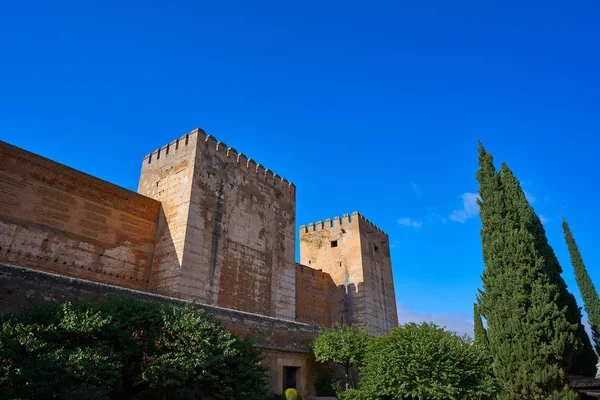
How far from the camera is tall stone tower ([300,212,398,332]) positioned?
23.5 m

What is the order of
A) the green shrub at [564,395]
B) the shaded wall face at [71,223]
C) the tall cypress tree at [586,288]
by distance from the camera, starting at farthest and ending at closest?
1. the tall cypress tree at [586,288]
2. the shaded wall face at [71,223]
3. the green shrub at [564,395]

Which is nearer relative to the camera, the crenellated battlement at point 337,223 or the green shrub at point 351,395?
the green shrub at point 351,395

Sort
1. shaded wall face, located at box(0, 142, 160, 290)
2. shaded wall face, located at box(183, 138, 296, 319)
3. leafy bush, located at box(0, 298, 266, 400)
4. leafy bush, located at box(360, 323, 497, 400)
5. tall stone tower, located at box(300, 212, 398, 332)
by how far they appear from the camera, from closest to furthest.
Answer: leafy bush, located at box(0, 298, 266, 400) < leafy bush, located at box(360, 323, 497, 400) < shaded wall face, located at box(0, 142, 160, 290) < shaded wall face, located at box(183, 138, 296, 319) < tall stone tower, located at box(300, 212, 398, 332)

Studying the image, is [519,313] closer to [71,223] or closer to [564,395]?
[564,395]

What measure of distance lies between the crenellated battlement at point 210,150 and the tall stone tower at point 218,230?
37mm

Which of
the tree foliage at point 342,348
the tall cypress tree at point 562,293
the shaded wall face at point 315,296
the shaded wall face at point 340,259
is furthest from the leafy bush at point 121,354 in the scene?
the shaded wall face at point 340,259

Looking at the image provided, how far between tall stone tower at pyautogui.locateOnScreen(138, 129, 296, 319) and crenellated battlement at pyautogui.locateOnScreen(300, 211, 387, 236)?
8.19m

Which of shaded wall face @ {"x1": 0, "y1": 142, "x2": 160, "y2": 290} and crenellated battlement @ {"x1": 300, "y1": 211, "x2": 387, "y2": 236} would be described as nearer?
shaded wall face @ {"x1": 0, "y1": 142, "x2": 160, "y2": 290}

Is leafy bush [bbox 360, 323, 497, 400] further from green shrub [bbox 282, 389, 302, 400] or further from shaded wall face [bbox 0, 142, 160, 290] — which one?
shaded wall face [bbox 0, 142, 160, 290]

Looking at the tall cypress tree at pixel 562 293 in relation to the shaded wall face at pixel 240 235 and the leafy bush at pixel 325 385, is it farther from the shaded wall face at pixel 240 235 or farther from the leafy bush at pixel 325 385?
the shaded wall face at pixel 240 235

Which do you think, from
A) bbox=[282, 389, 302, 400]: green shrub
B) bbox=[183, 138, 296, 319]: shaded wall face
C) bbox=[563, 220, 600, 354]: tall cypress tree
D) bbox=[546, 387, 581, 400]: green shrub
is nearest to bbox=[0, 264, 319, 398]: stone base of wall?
bbox=[282, 389, 302, 400]: green shrub

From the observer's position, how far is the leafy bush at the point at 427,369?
30.2 feet

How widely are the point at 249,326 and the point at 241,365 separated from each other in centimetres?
276

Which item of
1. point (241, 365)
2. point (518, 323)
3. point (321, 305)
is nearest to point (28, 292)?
point (241, 365)
